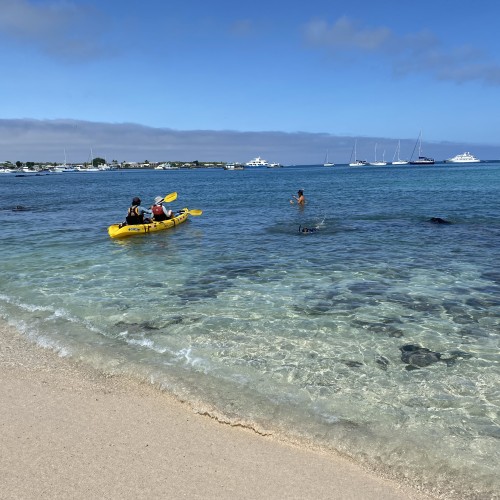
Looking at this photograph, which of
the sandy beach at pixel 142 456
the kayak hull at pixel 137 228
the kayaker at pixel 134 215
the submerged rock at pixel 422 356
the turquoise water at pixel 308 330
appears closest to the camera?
the sandy beach at pixel 142 456

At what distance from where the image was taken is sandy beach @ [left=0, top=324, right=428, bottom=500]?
15.8 feet

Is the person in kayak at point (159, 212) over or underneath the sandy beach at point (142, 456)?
underneath

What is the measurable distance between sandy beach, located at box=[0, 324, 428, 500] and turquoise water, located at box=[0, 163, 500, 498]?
0.43m

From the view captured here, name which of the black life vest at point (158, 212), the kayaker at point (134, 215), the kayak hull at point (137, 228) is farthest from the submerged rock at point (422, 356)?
the black life vest at point (158, 212)

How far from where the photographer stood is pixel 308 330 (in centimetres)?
967

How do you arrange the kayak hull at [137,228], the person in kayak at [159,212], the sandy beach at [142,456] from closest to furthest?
the sandy beach at [142,456], the kayak hull at [137,228], the person in kayak at [159,212]

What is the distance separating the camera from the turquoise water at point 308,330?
6.10 m

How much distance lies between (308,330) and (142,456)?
5.14m

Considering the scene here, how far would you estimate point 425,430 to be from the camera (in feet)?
20.1

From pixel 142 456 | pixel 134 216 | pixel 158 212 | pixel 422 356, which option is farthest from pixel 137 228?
pixel 142 456

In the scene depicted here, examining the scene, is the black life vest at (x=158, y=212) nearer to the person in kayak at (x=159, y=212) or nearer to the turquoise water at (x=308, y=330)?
the person in kayak at (x=159, y=212)

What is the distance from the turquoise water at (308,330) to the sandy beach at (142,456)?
432mm

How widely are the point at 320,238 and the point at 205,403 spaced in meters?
15.2

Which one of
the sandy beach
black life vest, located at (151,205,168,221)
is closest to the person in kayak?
black life vest, located at (151,205,168,221)
